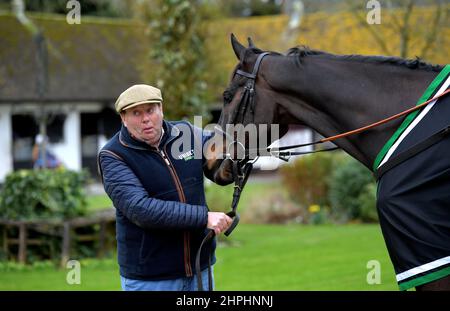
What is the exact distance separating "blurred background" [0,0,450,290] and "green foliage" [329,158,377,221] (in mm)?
28

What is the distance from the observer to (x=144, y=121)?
12.8 ft

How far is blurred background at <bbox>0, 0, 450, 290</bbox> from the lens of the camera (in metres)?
9.56

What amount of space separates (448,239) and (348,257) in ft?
20.9

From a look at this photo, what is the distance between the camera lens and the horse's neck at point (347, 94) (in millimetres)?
3543

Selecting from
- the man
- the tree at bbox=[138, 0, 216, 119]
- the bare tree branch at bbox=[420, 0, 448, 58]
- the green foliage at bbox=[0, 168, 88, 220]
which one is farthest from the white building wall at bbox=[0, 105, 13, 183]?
the man

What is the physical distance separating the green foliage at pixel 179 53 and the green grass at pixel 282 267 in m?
2.72

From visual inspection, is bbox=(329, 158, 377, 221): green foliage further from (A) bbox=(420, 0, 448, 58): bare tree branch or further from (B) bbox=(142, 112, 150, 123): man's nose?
(B) bbox=(142, 112, 150, 123): man's nose

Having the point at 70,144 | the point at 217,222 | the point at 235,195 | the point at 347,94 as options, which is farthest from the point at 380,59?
the point at 70,144

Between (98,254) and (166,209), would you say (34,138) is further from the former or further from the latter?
(166,209)

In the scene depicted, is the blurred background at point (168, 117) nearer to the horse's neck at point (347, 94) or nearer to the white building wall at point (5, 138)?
the white building wall at point (5, 138)

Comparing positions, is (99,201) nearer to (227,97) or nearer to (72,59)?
(72,59)

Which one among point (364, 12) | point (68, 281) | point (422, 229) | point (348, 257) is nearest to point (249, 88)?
point (422, 229)

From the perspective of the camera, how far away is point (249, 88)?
3.81 m
